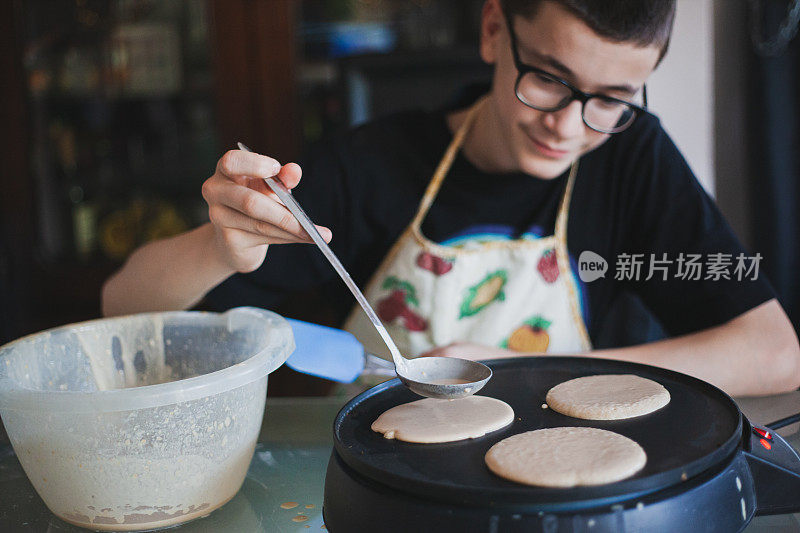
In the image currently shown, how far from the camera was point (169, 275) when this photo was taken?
104 cm

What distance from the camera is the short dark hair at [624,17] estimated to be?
95cm

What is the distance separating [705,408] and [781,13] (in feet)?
4.98

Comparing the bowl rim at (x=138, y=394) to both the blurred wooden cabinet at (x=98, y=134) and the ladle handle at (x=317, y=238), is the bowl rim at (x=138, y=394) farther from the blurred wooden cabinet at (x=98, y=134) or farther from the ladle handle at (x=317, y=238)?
the blurred wooden cabinet at (x=98, y=134)

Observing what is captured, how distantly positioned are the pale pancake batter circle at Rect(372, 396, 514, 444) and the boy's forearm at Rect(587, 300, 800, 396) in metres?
0.32

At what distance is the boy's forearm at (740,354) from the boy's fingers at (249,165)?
0.51 m

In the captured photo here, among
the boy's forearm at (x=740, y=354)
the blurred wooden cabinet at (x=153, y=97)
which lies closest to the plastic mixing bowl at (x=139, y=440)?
the boy's forearm at (x=740, y=354)

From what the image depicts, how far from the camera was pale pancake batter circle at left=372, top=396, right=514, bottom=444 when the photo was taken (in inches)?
25.6

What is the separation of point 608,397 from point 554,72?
498 millimetres

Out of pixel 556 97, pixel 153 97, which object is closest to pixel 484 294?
pixel 556 97

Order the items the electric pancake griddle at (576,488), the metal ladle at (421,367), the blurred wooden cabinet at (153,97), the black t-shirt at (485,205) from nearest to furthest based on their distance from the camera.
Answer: the electric pancake griddle at (576,488) → the metal ladle at (421,367) → the black t-shirt at (485,205) → the blurred wooden cabinet at (153,97)

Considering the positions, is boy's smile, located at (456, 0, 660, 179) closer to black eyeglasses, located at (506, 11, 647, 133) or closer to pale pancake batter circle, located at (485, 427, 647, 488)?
A: black eyeglasses, located at (506, 11, 647, 133)

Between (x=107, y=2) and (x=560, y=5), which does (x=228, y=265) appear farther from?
(x=107, y=2)

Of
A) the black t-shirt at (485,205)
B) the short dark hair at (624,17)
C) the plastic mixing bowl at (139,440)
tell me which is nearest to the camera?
the plastic mixing bowl at (139,440)

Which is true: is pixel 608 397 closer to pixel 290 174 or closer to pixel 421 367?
pixel 421 367
